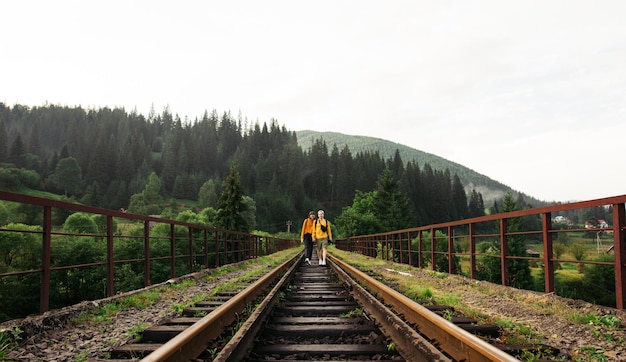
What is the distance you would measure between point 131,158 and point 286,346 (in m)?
163

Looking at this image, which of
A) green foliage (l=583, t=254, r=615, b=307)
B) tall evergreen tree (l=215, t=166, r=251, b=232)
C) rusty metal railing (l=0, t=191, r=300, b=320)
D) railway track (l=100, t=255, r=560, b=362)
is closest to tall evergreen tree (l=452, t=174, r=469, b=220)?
green foliage (l=583, t=254, r=615, b=307)

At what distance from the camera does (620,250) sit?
16.1ft

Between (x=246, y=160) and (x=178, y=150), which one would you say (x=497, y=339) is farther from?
(x=178, y=150)

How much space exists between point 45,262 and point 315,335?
340 centimetres

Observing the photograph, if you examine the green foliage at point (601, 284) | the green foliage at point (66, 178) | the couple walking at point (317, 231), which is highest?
the green foliage at point (66, 178)

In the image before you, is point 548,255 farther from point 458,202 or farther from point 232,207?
point 458,202

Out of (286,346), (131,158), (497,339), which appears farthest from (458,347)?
(131,158)

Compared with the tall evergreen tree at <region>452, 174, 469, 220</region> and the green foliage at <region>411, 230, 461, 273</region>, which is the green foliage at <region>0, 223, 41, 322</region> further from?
the tall evergreen tree at <region>452, 174, 469, 220</region>

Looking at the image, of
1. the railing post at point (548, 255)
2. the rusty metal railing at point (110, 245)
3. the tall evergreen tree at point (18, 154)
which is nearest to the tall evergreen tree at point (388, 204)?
the rusty metal railing at point (110, 245)

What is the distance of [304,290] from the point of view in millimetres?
8195

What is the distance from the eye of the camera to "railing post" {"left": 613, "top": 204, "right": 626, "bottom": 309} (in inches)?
189

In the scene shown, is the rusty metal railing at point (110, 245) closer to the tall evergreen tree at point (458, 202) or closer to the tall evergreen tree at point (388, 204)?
the tall evergreen tree at point (388, 204)

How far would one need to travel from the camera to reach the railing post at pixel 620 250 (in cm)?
479

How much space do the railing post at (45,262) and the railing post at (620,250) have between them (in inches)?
253
